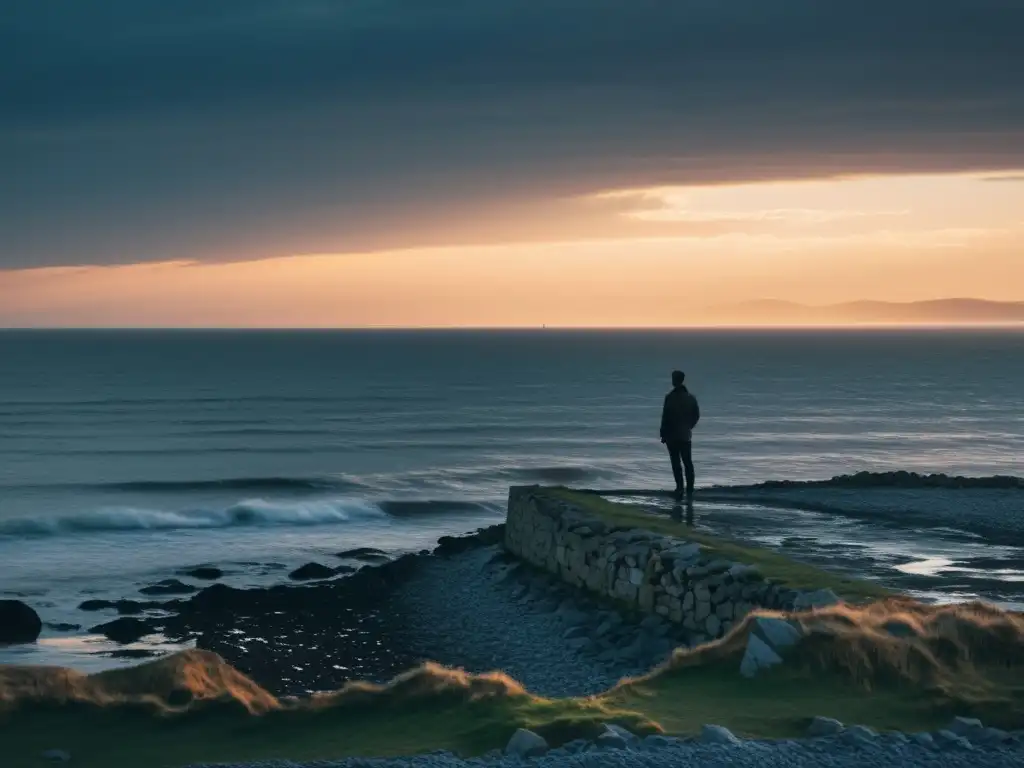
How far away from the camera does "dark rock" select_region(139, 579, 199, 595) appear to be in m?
27.6

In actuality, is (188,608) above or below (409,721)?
below

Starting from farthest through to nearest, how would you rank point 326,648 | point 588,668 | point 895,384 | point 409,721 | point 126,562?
1. point 895,384
2. point 126,562
3. point 326,648
4. point 588,668
5. point 409,721

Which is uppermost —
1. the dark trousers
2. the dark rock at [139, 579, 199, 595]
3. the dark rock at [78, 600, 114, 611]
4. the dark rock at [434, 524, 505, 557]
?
the dark trousers

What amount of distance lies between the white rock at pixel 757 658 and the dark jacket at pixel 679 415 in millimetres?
11741

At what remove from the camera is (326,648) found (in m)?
22.2

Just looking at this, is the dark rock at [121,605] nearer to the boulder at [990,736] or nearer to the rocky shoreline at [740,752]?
the rocky shoreline at [740,752]

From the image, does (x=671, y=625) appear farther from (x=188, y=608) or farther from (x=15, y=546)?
(x=15, y=546)

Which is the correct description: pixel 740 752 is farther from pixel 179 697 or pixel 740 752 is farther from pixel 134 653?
pixel 134 653

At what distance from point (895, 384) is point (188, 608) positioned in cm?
10490

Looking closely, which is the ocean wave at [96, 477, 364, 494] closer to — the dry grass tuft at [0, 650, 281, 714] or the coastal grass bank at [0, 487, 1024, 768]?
the dry grass tuft at [0, 650, 281, 714]

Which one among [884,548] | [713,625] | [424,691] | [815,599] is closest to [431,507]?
[884,548]

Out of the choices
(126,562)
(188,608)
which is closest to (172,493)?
(126,562)

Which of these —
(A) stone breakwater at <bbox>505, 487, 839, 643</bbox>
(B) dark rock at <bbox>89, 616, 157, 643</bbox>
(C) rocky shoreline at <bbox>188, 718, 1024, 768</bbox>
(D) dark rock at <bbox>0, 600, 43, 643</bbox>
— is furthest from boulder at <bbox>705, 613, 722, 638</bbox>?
(D) dark rock at <bbox>0, 600, 43, 643</bbox>

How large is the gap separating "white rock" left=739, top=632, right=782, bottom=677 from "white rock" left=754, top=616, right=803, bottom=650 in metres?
0.09
